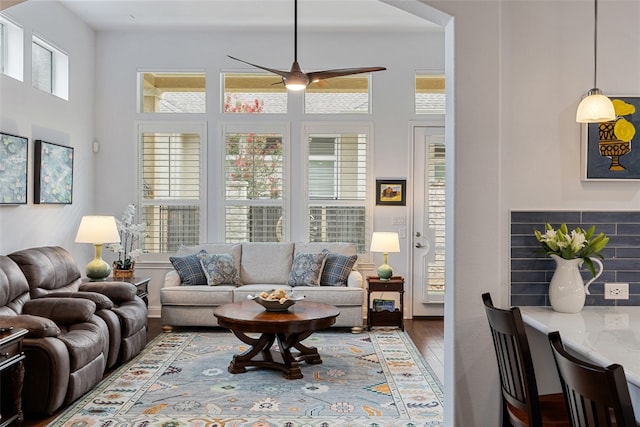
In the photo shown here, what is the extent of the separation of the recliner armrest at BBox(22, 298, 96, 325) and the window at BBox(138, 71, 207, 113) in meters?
3.38

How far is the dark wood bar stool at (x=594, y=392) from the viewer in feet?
4.35

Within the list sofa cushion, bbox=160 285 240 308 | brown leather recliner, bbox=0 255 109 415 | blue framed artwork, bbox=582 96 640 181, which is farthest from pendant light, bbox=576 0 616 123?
sofa cushion, bbox=160 285 240 308

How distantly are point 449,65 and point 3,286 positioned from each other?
11.3ft

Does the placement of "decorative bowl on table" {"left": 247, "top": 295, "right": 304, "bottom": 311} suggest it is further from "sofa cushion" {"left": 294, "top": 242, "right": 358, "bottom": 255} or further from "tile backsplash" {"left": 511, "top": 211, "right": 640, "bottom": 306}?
"tile backsplash" {"left": 511, "top": 211, "right": 640, "bottom": 306}

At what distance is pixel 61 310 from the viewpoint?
13.6 feet

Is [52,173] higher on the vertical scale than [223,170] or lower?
lower

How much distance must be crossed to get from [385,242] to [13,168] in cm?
378

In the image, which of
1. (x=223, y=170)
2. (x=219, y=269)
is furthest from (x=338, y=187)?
(x=219, y=269)

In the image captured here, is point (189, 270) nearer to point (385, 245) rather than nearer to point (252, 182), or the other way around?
point (252, 182)

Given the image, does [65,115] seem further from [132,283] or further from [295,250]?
[295,250]

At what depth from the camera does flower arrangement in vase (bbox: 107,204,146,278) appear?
237 inches

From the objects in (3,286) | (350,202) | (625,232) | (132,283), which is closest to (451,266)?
(625,232)

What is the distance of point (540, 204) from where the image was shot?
268 centimetres

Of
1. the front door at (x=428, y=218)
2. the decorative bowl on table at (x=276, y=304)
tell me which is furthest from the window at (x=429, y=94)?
the decorative bowl on table at (x=276, y=304)
